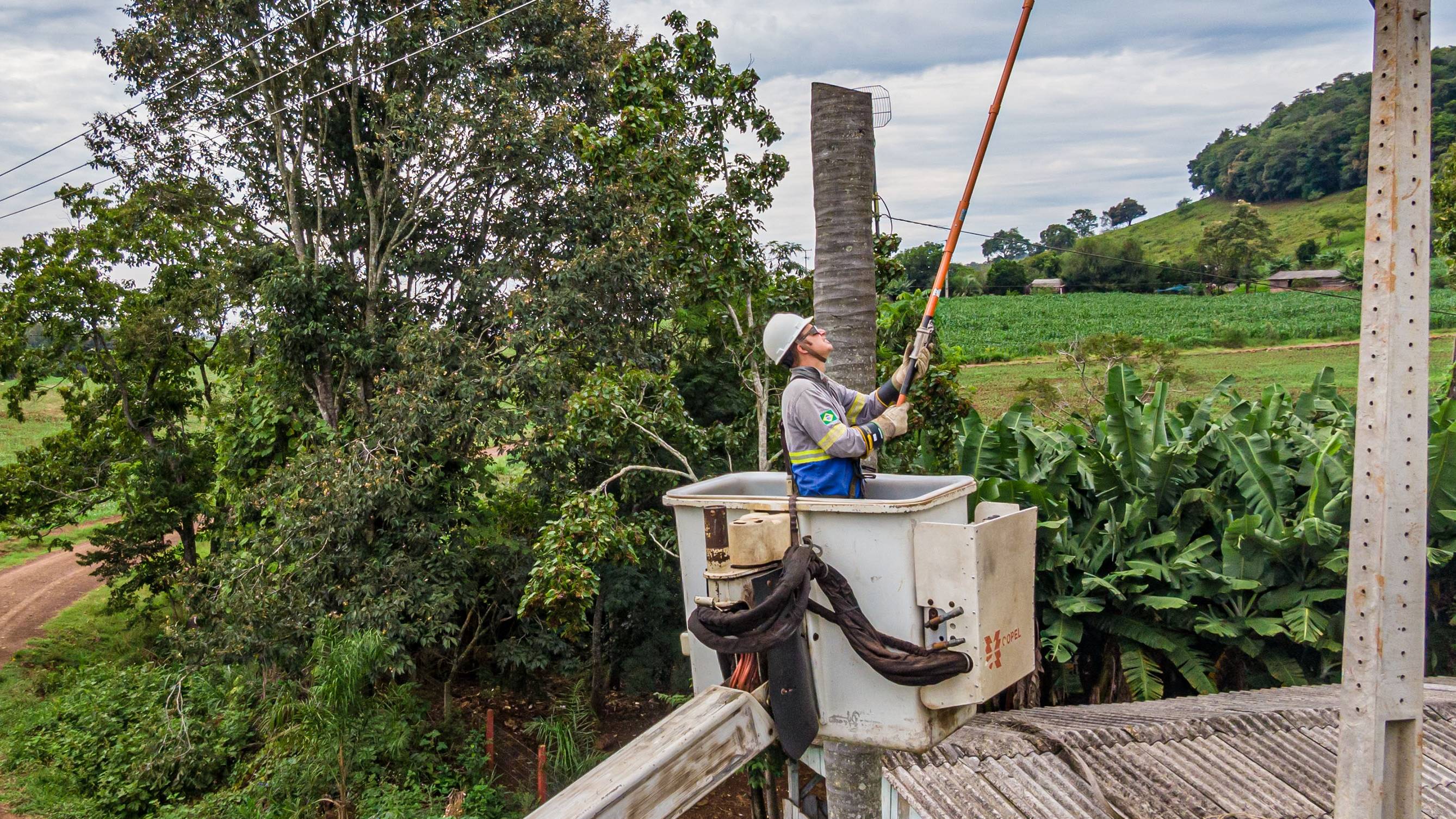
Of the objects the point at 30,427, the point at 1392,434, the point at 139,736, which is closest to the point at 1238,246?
the point at 139,736

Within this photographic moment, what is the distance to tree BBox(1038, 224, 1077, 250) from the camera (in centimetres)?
4838

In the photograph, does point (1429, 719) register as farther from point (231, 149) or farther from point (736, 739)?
point (231, 149)

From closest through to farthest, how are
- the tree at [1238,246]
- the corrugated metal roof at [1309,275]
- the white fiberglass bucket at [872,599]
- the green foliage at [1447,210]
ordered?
the white fiberglass bucket at [872,599] → the green foliage at [1447,210] → the corrugated metal roof at [1309,275] → the tree at [1238,246]

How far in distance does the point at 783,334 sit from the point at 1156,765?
166 inches

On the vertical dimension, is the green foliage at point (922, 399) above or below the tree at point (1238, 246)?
below

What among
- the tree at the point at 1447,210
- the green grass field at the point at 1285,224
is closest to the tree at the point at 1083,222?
the green grass field at the point at 1285,224

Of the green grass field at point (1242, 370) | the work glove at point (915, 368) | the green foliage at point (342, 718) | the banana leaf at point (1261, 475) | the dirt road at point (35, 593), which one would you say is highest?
the work glove at point (915, 368)

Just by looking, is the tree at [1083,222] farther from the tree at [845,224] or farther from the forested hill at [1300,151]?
the tree at [845,224]

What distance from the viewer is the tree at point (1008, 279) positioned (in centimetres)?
4572

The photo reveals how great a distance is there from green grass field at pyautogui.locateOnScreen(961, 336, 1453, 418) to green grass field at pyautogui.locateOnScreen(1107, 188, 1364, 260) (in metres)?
16.5

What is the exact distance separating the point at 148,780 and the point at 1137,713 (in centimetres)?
1087

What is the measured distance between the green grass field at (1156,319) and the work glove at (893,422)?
2567cm

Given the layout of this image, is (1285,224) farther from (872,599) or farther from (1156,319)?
(872,599)

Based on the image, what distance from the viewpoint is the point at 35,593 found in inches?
790
